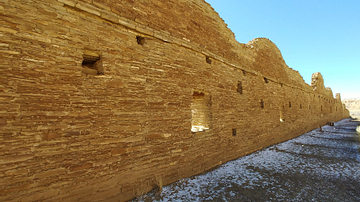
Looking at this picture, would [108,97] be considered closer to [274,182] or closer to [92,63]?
[92,63]

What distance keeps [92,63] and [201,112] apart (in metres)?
3.46

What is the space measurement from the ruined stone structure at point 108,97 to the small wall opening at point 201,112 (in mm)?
34

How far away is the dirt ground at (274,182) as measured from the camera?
11.7 ft

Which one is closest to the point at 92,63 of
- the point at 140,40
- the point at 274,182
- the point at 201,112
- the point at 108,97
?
the point at 108,97

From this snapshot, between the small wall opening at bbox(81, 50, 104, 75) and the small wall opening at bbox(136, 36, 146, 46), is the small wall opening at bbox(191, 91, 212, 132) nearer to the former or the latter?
the small wall opening at bbox(136, 36, 146, 46)

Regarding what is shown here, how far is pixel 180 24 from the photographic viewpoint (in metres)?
4.73

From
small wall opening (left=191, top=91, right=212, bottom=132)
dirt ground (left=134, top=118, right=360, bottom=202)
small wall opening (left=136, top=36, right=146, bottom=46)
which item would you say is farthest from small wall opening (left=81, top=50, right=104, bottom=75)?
small wall opening (left=191, top=91, right=212, bottom=132)

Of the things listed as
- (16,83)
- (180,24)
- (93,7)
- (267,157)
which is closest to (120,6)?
(93,7)

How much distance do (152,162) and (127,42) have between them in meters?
2.75

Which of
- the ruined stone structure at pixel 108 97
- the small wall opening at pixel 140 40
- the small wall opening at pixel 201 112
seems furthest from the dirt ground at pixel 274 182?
the small wall opening at pixel 140 40

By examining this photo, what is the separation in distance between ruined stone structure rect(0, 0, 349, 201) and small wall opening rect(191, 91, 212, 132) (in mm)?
34

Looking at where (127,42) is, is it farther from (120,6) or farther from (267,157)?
(267,157)

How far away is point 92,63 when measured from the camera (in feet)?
11.4

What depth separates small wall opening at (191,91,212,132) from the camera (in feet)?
17.5
